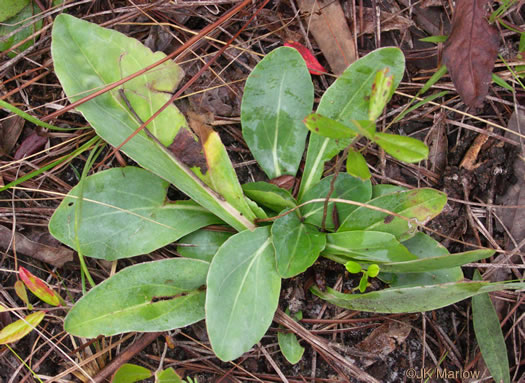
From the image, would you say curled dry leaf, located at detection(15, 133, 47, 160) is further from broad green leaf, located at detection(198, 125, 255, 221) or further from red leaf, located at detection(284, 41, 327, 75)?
red leaf, located at detection(284, 41, 327, 75)

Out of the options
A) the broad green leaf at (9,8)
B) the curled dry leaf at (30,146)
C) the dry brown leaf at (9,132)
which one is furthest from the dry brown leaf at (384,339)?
the broad green leaf at (9,8)

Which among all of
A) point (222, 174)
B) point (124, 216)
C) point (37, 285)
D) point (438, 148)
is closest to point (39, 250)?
point (37, 285)

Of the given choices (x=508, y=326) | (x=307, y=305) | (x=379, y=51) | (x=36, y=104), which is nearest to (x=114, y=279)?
(x=307, y=305)

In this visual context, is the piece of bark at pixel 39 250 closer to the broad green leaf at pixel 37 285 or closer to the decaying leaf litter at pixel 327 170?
the decaying leaf litter at pixel 327 170

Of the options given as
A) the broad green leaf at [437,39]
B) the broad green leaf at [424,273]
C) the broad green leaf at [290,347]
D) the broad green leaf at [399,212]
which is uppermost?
the broad green leaf at [437,39]

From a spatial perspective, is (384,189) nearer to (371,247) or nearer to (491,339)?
(371,247)

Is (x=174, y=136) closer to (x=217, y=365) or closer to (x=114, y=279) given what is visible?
(x=114, y=279)
